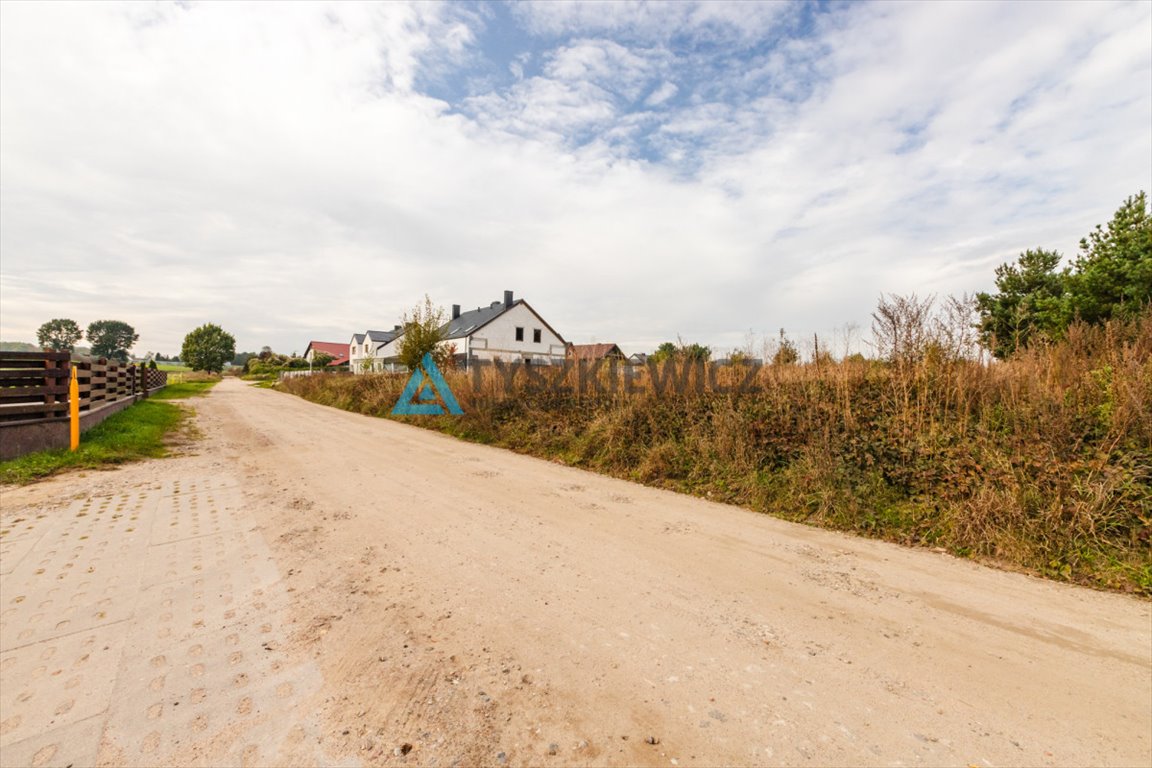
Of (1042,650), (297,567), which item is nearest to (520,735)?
(297,567)

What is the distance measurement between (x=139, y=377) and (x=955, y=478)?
2665cm

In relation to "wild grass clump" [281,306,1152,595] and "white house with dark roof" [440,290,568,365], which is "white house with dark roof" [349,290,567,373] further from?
"wild grass clump" [281,306,1152,595]

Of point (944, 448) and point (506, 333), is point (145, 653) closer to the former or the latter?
point (944, 448)

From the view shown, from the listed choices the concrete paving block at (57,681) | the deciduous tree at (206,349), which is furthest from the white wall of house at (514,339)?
the deciduous tree at (206,349)

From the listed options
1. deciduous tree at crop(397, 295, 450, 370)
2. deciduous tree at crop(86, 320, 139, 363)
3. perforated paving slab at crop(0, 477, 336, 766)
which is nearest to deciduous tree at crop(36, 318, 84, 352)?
deciduous tree at crop(86, 320, 139, 363)

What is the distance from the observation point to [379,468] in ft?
23.9

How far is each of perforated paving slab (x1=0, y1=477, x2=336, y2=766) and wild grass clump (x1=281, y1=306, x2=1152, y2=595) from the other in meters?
5.14

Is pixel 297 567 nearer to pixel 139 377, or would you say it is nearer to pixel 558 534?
pixel 558 534

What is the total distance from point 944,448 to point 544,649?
16.9ft

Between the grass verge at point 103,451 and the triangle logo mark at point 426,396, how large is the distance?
19.3 ft

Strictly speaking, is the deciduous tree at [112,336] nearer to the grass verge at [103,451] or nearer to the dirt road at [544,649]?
the grass verge at [103,451]

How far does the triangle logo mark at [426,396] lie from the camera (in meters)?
14.0

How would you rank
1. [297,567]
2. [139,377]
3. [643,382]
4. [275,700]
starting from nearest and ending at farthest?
[275,700], [297,567], [643,382], [139,377]

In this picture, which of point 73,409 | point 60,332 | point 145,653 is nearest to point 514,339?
point 73,409
